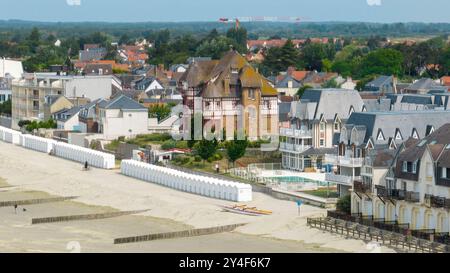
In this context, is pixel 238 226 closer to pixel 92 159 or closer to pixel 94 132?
pixel 92 159

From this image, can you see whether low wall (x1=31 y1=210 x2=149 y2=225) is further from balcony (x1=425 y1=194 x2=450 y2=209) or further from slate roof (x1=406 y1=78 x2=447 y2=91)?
slate roof (x1=406 y1=78 x2=447 y2=91)

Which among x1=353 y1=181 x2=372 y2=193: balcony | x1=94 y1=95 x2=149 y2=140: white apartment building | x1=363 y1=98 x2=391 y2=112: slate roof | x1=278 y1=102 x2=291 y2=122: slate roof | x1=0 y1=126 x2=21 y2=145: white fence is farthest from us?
x1=0 y1=126 x2=21 y2=145: white fence

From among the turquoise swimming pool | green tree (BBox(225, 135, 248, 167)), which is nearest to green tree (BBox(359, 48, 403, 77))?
green tree (BBox(225, 135, 248, 167))

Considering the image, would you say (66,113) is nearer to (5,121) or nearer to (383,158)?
(5,121)

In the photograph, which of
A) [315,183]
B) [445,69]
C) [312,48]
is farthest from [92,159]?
[312,48]

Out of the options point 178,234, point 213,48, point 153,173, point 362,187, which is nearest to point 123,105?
point 153,173

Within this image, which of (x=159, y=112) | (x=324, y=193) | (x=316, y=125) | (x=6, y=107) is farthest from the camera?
(x=6, y=107)
